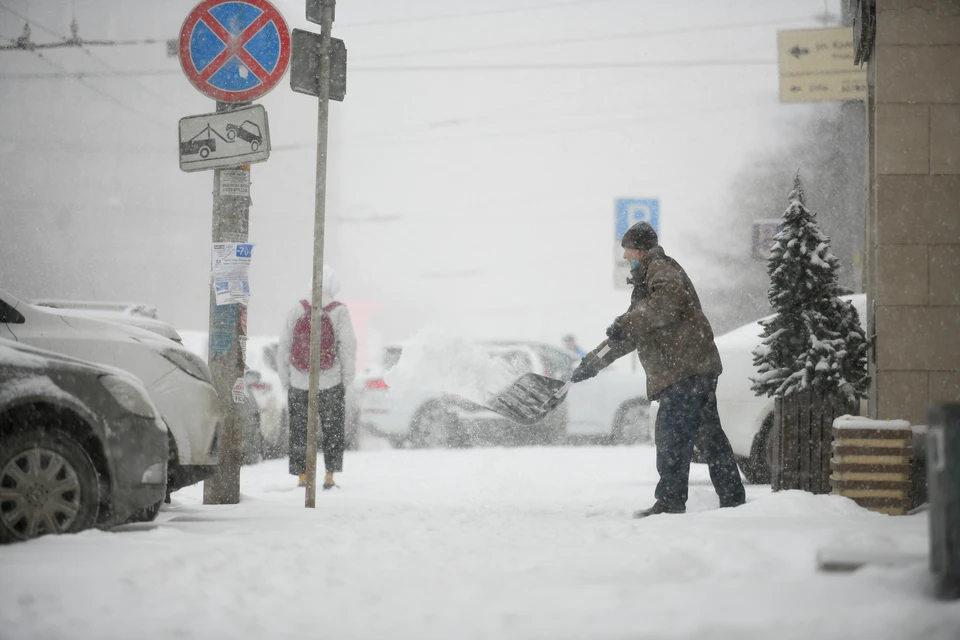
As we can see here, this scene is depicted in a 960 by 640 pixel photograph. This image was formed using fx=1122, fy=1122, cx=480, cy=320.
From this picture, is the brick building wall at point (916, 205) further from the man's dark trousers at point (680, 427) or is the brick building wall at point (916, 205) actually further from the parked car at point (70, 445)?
the parked car at point (70, 445)

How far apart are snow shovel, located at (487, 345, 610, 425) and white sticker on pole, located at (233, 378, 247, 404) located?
2108 mm

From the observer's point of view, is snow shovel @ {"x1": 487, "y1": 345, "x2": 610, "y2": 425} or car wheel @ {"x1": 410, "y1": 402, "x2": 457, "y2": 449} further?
car wheel @ {"x1": 410, "y1": 402, "x2": 457, "y2": 449}

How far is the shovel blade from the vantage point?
8.80 meters

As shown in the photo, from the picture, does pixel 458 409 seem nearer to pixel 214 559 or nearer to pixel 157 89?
pixel 214 559

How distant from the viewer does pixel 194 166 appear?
25.7ft

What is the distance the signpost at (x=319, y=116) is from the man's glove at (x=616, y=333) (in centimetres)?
193

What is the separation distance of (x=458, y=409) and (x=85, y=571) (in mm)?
10366

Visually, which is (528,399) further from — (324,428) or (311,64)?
(311,64)

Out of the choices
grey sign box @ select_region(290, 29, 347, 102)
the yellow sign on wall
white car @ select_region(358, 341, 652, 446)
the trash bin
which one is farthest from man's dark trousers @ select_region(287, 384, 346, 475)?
the yellow sign on wall

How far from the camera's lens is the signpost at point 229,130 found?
7.84 metres

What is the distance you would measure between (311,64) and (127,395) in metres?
2.91

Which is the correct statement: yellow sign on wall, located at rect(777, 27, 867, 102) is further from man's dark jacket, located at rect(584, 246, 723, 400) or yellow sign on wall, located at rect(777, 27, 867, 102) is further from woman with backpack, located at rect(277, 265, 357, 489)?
man's dark jacket, located at rect(584, 246, 723, 400)

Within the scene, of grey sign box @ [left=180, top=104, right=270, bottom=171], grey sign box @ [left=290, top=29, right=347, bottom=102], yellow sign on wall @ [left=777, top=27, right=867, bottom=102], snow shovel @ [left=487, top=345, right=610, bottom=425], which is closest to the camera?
grey sign box @ [left=290, top=29, right=347, bottom=102]

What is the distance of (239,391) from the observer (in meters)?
8.06
